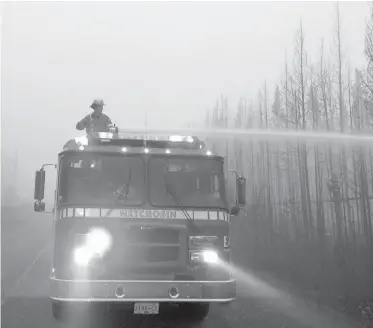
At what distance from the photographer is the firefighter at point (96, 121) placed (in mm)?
7637

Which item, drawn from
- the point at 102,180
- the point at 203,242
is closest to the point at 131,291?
the point at 203,242

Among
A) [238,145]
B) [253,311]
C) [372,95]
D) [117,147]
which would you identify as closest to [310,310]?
[253,311]

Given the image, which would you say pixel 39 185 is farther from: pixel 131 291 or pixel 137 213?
pixel 131 291

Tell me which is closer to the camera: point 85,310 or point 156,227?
point 156,227

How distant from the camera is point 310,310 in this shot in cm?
764

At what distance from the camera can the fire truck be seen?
5.42m

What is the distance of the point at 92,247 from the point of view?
5504mm

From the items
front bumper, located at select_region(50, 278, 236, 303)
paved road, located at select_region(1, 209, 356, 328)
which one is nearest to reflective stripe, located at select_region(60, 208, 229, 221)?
front bumper, located at select_region(50, 278, 236, 303)

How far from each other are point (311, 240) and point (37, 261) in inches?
456

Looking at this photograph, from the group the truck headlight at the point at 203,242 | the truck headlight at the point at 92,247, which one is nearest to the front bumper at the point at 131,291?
the truck headlight at the point at 92,247

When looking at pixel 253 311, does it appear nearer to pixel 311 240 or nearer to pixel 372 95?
pixel 372 95

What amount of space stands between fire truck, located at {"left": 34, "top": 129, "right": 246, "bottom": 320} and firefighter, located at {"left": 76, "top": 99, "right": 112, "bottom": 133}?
4.25 ft

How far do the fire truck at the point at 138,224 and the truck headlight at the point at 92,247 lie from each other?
13 millimetres

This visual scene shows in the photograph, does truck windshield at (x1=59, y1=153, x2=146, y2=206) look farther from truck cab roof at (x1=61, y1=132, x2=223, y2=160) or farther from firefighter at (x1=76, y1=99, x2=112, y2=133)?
firefighter at (x1=76, y1=99, x2=112, y2=133)
